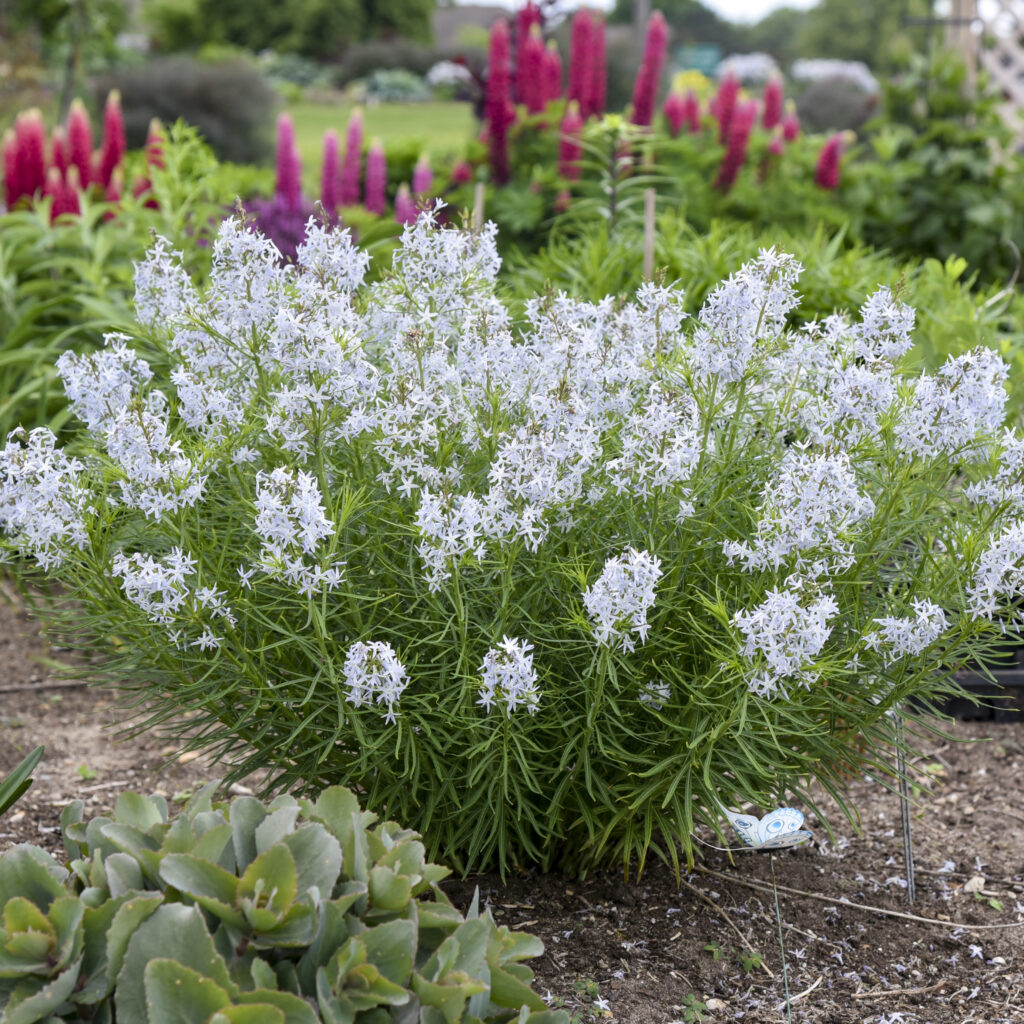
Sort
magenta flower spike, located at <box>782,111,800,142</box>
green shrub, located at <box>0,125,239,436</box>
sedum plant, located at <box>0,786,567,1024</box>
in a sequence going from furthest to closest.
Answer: magenta flower spike, located at <box>782,111,800,142</box> < green shrub, located at <box>0,125,239,436</box> < sedum plant, located at <box>0,786,567,1024</box>

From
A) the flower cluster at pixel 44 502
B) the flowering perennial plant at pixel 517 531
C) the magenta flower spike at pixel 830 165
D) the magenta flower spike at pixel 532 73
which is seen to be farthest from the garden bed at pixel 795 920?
the magenta flower spike at pixel 532 73

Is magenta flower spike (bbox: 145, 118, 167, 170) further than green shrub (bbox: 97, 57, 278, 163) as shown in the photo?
No

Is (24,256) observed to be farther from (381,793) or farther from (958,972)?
(958,972)

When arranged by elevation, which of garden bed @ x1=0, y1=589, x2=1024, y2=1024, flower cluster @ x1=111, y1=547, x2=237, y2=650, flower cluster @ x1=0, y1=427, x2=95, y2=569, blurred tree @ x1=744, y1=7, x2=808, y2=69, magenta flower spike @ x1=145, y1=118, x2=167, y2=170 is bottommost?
blurred tree @ x1=744, y1=7, x2=808, y2=69

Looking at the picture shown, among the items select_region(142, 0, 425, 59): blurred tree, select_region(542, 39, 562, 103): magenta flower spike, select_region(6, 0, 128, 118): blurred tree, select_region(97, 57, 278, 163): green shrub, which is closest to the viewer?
select_region(542, 39, 562, 103): magenta flower spike

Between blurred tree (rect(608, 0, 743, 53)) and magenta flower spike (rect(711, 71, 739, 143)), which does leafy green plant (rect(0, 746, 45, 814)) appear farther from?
blurred tree (rect(608, 0, 743, 53))

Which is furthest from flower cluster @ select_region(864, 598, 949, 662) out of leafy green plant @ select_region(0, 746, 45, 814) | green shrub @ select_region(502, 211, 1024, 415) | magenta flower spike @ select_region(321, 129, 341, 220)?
magenta flower spike @ select_region(321, 129, 341, 220)

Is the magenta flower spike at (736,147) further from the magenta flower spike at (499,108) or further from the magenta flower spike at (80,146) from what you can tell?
the magenta flower spike at (80,146)

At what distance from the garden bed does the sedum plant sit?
0.72 meters

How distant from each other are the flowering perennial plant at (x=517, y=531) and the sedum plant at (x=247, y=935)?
1.29 ft

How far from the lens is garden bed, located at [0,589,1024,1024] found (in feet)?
8.25

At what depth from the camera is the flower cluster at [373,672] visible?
2.09 m

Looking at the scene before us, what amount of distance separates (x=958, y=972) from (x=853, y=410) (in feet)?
4.36

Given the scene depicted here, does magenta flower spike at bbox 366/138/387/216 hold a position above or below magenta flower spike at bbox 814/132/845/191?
below
